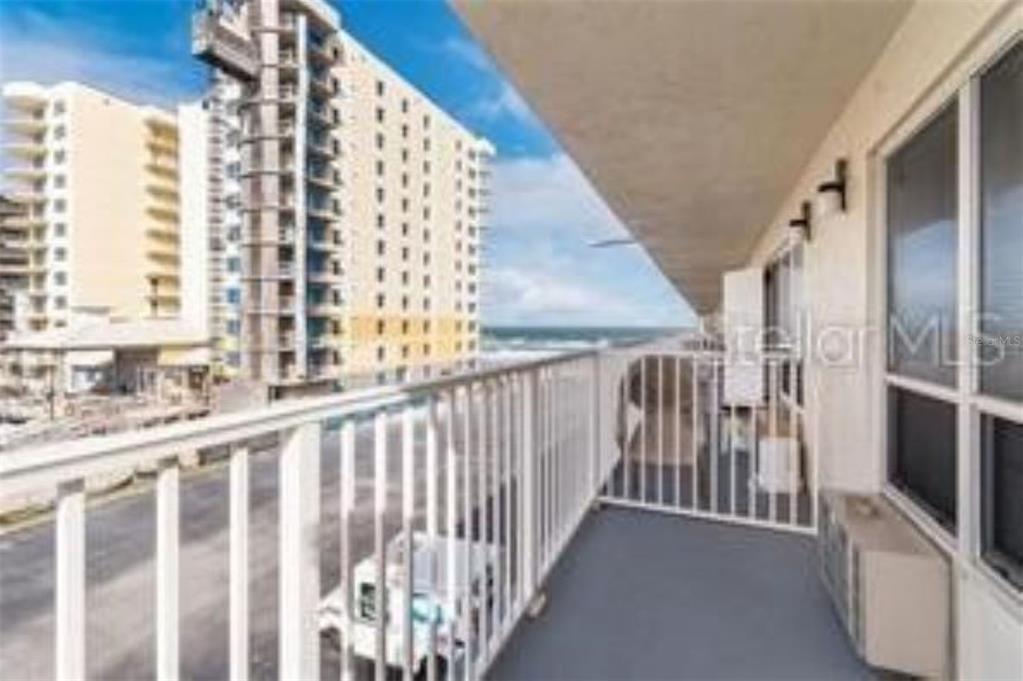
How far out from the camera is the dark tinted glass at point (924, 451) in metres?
2.29

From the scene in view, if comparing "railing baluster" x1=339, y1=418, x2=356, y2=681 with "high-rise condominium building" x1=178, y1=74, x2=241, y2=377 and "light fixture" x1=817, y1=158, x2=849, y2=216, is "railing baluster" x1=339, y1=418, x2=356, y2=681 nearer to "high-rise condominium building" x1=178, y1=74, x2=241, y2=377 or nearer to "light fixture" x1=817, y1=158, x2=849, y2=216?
"light fixture" x1=817, y1=158, x2=849, y2=216

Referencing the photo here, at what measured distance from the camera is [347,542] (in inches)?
52.5

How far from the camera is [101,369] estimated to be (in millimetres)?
33750

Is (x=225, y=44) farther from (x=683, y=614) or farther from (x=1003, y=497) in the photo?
(x=1003, y=497)

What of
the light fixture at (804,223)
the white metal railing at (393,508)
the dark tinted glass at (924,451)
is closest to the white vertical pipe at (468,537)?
the white metal railing at (393,508)

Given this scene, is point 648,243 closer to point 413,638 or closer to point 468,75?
point 413,638

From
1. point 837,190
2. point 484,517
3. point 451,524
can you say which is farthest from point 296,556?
point 837,190

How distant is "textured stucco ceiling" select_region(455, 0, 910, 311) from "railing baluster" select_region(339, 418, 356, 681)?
1891 mm

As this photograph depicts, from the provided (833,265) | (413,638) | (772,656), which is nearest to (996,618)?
(772,656)

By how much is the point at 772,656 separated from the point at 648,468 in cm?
248

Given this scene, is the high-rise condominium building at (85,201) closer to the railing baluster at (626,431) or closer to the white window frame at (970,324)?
the railing baluster at (626,431)

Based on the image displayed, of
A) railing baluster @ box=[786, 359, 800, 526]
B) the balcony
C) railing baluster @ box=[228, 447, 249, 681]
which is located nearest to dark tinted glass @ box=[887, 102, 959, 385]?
railing baluster @ box=[786, 359, 800, 526]

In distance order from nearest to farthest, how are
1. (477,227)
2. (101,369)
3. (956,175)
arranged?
(956,175), (101,369), (477,227)

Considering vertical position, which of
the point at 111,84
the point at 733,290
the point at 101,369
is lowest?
the point at 101,369
